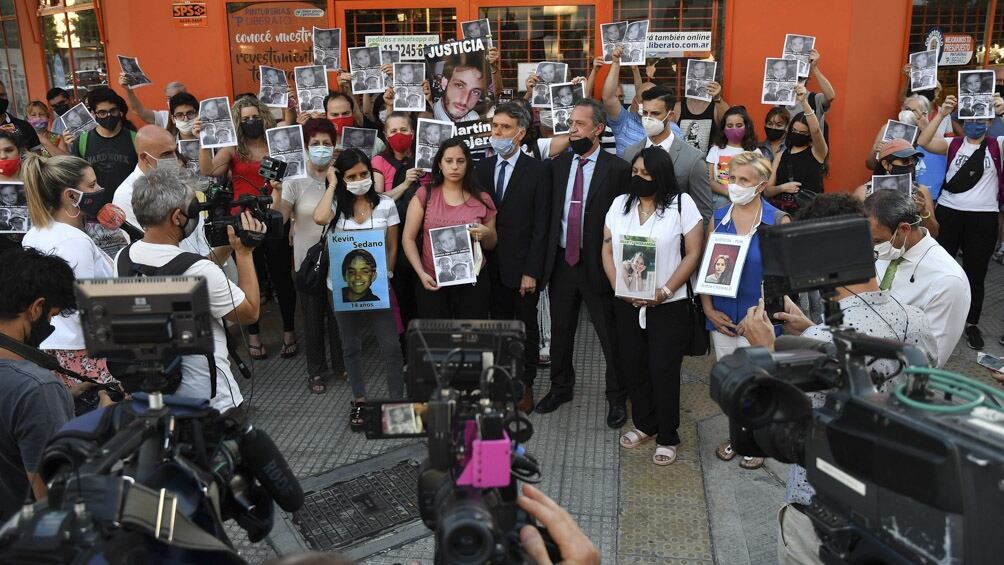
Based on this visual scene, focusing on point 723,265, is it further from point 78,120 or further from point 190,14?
point 190,14

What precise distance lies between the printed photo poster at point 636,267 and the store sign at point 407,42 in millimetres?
4488

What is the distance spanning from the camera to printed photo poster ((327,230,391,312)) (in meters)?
5.46

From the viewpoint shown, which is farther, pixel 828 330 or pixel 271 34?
pixel 271 34

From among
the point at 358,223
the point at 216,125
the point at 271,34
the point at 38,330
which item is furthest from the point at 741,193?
the point at 271,34

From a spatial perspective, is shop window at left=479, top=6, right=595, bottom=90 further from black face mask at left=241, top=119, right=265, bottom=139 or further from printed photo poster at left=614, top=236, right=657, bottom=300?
printed photo poster at left=614, top=236, right=657, bottom=300

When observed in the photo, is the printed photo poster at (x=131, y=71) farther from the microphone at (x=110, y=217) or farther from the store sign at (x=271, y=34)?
the microphone at (x=110, y=217)

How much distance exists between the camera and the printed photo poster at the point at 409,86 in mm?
6734

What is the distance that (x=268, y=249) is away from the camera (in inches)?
267

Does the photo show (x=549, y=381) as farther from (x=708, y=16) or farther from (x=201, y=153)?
(x=708, y=16)

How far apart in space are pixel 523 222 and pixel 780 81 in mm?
3118

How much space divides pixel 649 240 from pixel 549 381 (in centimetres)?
208

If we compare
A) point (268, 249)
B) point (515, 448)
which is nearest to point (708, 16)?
point (268, 249)

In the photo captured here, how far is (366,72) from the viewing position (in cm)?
723

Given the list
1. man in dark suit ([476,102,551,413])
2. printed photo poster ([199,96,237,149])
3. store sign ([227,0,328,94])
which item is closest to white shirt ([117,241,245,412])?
man in dark suit ([476,102,551,413])
